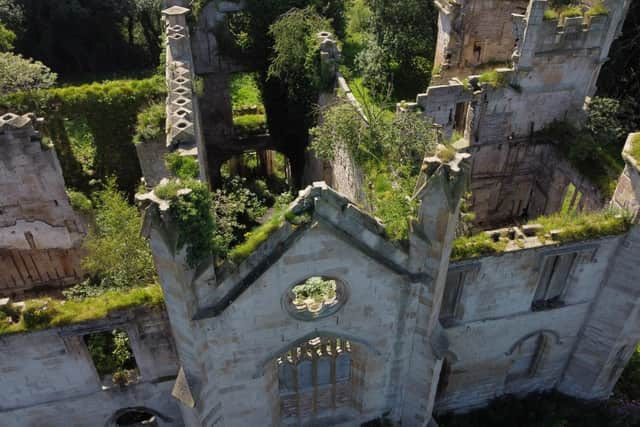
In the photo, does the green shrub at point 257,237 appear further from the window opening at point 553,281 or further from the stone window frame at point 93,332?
the window opening at point 553,281

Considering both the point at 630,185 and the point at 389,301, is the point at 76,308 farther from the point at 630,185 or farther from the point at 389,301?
the point at 630,185

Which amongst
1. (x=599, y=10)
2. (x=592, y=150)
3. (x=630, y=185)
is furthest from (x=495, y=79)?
(x=630, y=185)

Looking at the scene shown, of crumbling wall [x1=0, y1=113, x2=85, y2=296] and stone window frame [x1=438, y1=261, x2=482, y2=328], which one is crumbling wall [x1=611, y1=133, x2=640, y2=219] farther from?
crumbling wall [x1=0, y1=113, x2=85, y2=296]

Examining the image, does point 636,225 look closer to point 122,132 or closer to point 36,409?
point 36,409

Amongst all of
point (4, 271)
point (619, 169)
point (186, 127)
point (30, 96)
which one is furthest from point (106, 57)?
point (619, 169)

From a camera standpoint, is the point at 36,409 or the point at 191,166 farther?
the point at 36,409

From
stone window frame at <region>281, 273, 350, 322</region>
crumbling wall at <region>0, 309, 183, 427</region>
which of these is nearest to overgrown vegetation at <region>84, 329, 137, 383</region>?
crumbling wall at <region>0, 309, 183, 427</region>

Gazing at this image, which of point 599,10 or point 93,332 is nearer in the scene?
point 93,332
